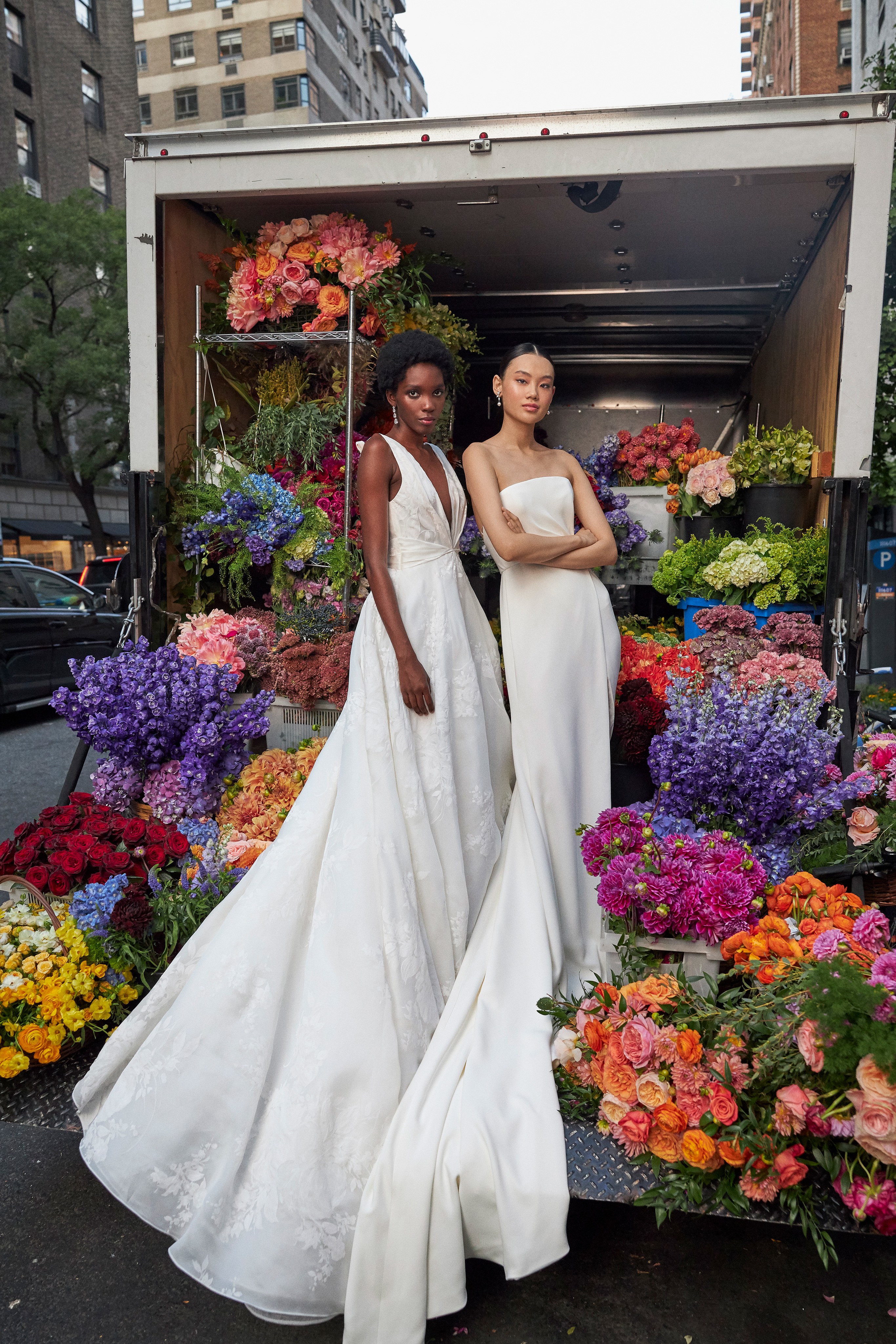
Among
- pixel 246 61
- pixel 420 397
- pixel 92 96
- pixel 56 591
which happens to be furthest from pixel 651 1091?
pixel 246 61

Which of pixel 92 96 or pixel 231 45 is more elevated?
pixel 231 45

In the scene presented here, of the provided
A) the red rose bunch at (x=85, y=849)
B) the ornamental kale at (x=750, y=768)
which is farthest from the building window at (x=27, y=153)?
the ornamental kale at (x=750, y=768)

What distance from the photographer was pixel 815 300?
193 inches

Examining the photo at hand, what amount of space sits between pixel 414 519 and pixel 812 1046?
6.95ft

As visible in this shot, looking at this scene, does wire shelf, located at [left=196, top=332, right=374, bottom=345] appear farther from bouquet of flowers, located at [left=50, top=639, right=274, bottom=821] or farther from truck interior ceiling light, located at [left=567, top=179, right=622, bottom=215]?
bouquet of flowers, located at [left=50, top=639, right=274, bottom=821]

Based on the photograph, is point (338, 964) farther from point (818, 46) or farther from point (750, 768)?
point (818, 46)

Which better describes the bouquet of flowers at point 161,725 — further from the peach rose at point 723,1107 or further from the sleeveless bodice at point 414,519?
the peach rose at point 723,1107

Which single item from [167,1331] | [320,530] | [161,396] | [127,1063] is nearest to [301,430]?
[320,530]

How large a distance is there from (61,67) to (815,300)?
31063 millimetres

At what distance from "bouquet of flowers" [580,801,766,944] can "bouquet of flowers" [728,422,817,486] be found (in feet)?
8.47

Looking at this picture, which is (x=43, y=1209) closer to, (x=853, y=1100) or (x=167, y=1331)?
(x=167, y=1331)

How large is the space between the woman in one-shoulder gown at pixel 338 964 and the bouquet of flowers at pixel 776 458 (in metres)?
2.09

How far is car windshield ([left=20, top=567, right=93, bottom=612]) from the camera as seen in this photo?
31.7 ft

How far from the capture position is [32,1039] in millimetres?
2713
